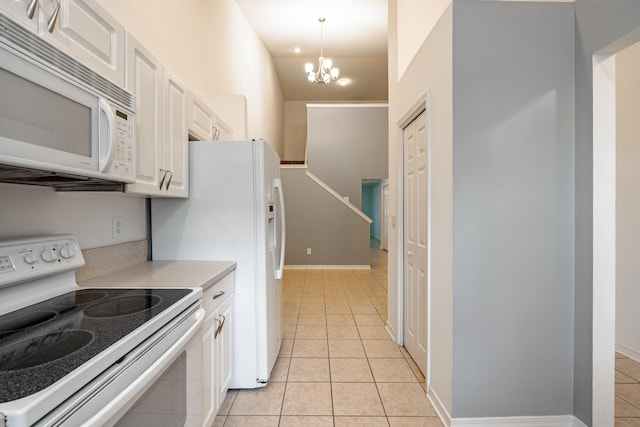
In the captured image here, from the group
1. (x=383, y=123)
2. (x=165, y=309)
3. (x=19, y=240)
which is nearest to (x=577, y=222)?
(x=165, y=309)

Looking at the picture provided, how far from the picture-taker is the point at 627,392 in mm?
2105

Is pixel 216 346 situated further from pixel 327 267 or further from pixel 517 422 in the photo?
pixel 327 267

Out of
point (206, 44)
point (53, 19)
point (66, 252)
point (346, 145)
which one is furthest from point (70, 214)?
point (346, 145)

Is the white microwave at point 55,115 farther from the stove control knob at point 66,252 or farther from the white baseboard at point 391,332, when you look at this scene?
the white baseboard at point 391,332

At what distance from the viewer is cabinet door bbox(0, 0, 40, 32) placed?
0.83m

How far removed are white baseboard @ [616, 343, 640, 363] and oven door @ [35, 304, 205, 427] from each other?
3335mm

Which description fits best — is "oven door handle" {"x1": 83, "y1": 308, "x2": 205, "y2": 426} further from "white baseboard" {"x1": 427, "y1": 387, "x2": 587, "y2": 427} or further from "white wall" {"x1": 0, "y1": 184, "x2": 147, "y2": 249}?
"white baseboard" {"x1": 427, "y1": 387, "x2": 587, "y2": 427}

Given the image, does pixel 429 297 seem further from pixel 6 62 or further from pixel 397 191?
pixel 6 62

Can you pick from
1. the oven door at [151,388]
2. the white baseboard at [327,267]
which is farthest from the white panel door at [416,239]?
the white baseboard at [327,267]

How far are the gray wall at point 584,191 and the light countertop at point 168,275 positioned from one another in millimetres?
2073

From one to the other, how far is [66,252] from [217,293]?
29.2 inches

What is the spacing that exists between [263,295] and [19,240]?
1.31 metres

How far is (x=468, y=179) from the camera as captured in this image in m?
1.74

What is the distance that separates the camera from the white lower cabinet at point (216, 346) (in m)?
1.60
